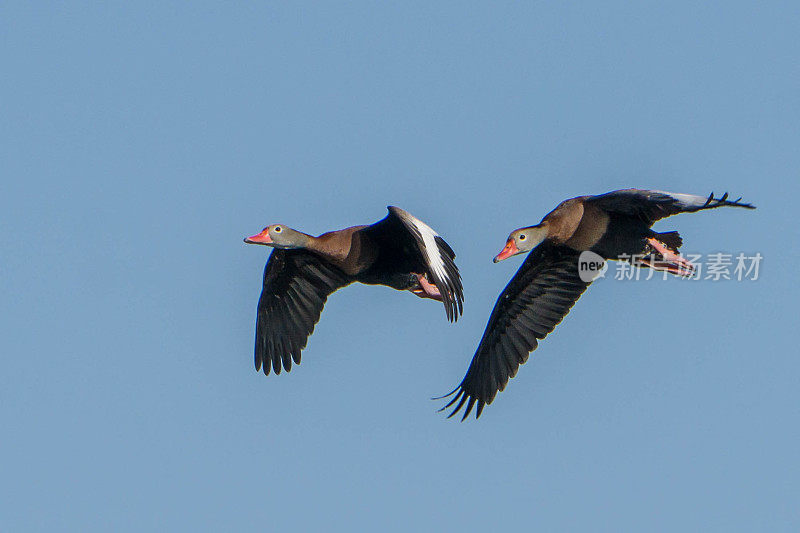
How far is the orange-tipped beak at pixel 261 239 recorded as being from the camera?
493 inches

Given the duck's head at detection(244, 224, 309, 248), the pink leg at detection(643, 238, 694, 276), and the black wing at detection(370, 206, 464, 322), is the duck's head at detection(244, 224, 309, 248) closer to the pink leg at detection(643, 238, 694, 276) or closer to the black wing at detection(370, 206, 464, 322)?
the black wing at detection(370, 206, 464, 322)

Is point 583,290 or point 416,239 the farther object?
point 583,290

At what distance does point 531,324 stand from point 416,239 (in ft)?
6.25

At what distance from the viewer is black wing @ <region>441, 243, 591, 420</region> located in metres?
12.6

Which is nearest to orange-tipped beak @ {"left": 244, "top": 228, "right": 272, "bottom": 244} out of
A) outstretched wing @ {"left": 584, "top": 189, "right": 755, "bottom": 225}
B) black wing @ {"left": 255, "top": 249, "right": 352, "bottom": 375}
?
black wing @ {"left": 255, "top": 249, "right": 352, "bottom": 375}

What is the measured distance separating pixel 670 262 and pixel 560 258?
3.42 ft

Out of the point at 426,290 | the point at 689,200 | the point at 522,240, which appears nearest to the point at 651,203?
the point at 689,200

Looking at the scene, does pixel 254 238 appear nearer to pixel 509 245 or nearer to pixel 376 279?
pixel 376 279

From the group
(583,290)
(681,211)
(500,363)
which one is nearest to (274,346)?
(500,363)

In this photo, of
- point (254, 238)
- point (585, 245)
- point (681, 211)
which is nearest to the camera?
point (681, 211)

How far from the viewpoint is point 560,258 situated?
12.4 m

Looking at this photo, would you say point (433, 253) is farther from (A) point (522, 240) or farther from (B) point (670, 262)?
(B) point (670, 262)

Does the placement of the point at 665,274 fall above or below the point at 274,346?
above

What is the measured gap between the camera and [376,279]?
1248 centimetres
